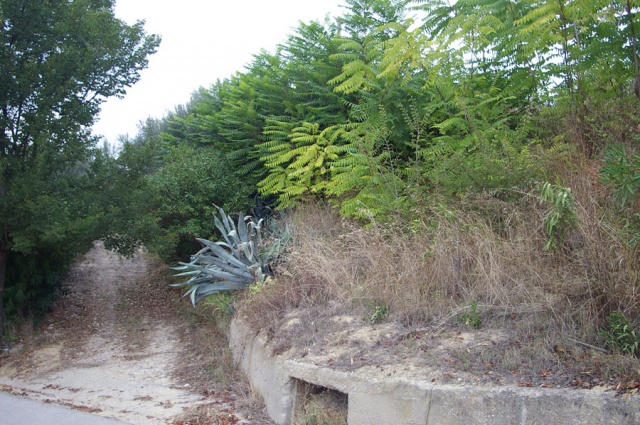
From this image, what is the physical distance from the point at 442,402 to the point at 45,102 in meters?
9.49

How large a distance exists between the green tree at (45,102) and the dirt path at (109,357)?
162 centimetres

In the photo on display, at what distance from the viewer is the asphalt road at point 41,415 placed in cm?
572

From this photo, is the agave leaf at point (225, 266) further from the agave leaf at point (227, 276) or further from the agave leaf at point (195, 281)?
the agave leaf at point (195, 281)

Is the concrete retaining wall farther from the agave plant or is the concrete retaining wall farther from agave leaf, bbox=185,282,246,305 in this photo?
agave leaf, bbox=185,282,246,305

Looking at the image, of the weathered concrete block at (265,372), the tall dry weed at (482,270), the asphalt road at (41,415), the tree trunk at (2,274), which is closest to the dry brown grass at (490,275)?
the tall dry weed at (482,270)

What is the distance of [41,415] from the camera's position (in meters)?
6.00

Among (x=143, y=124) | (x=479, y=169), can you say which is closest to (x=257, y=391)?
(x=479, y=169)

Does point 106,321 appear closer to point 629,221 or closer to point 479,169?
point 479,169

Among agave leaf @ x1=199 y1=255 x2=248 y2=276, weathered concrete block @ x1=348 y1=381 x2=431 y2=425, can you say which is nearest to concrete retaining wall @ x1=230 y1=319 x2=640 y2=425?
weathered concrete block @ x1=348 y1=381 x2=431 y2=425

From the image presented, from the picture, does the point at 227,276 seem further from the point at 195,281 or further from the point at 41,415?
the point at 41,415

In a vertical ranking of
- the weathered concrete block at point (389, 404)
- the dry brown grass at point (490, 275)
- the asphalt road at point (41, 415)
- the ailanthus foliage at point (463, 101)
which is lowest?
the weathered concrete block at point (389, 404)

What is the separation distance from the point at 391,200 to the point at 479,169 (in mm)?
1473

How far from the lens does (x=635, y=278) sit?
5.00 metres

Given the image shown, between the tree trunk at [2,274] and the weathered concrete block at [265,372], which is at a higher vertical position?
the tree trunk at [2,274]
